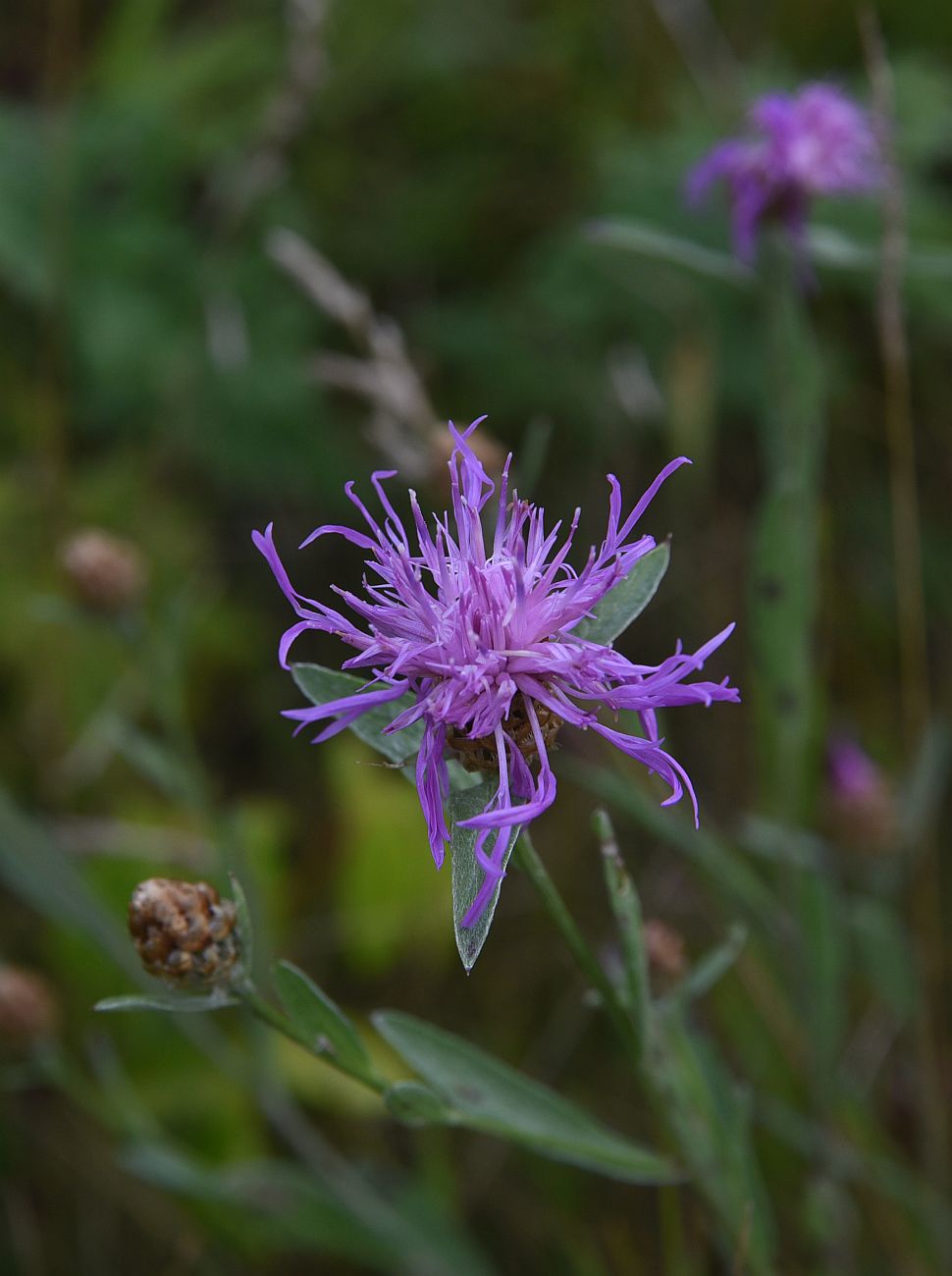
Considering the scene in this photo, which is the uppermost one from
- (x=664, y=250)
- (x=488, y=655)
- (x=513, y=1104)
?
(x=664, y=250)

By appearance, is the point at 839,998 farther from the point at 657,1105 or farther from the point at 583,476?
the point at 583,476

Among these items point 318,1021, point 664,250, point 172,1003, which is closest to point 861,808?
point 664,250

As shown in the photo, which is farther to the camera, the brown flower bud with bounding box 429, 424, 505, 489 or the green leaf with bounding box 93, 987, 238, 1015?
the brown flower bud with bounding box 429, 424, 505, 489

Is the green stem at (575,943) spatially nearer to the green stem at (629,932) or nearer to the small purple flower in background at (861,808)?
the green stem at (629,932)

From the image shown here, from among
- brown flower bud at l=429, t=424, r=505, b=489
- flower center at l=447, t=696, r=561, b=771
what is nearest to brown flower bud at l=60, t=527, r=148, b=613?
brown flower bud at l=429, t=424, r=505, b=489

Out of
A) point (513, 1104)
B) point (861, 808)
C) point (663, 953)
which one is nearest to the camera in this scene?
point (513, 1104)

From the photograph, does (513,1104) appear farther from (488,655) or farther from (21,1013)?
(21,1013)

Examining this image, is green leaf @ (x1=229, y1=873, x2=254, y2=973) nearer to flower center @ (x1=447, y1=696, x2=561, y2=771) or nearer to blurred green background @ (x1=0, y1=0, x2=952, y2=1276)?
flower center @ (x1=447, y1=696, x2=561, y2=771)

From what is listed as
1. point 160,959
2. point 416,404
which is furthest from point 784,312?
point 160,959
